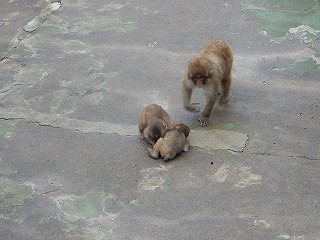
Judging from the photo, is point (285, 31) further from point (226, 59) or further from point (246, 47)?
point (226, 59)

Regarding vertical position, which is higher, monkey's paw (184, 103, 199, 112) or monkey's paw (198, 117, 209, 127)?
monkey's paw (184, 103, 199, 112)

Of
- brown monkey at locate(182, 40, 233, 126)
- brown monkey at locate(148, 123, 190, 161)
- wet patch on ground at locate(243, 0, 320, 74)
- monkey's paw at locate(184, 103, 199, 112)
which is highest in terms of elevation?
brown monkey at locate(182, 40, 233, 126)

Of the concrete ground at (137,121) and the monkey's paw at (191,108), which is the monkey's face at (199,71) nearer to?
the monkey's paw at (191,108)

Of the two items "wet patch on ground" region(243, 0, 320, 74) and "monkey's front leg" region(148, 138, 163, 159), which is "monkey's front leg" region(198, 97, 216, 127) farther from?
"wet patch on ground" region(243, 0, 320, 74)

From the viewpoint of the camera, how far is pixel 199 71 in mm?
7332

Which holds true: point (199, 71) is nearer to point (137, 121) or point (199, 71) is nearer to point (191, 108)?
point (191, 108)

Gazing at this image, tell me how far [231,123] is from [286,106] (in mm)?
816

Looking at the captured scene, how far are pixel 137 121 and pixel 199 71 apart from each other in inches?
44.3

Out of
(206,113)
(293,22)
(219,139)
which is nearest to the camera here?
(219,139)

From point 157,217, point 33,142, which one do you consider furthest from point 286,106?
point 33,142

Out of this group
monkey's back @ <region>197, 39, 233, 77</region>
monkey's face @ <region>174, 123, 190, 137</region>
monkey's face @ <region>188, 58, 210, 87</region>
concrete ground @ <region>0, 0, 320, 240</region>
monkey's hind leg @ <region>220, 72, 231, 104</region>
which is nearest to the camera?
concrete ground @ <region>0, 0, 320, 240</region>

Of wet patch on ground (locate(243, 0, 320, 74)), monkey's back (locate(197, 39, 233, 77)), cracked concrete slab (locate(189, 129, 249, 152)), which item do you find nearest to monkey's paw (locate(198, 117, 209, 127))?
cracked concrete slab (locate(189, 129, 249, 152))

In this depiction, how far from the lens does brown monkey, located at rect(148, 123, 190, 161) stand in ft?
23.1

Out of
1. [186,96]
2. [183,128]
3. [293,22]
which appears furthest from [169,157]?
[293,22]
